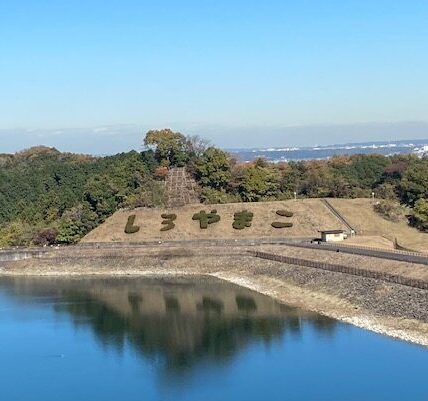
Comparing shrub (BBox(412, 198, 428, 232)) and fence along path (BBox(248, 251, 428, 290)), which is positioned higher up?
shrub (BBox(412, 198, 428, 232))

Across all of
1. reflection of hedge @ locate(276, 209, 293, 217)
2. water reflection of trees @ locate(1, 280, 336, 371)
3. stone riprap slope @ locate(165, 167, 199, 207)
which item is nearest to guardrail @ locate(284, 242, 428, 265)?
reflection of hedge @ locate(276, 209, 293, 217)

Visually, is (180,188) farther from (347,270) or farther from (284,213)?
(347,270)

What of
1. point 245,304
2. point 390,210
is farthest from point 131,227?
point 245,304

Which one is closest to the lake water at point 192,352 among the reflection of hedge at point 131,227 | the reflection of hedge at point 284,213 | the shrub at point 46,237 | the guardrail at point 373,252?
the guardrail at point 373,252

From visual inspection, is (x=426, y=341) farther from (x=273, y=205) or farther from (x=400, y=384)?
(x=273, y=205)

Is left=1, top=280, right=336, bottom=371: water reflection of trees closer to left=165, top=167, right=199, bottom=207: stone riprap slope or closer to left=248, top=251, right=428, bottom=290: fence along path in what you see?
left=248, top=251, right=428, bottom=290: fence along path

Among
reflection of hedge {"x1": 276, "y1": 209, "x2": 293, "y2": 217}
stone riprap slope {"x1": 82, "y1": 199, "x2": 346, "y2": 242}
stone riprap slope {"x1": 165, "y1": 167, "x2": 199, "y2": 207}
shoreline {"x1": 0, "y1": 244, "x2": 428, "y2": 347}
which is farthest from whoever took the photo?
stone riprap slope {"x1": 165, "y1": 167, "x2": 199, "y2": 207}

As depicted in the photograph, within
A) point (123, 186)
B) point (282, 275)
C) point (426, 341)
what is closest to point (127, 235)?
point (123, 186)

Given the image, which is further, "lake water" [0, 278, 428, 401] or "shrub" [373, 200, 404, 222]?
"shrub" [373, 200, 404, 222]
